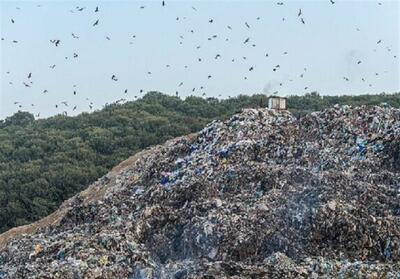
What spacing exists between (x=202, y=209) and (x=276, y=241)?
4.50 ft

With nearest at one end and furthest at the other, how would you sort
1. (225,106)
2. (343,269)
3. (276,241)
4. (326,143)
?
(343,269) < (276,241) < (326,143) < (225,106)

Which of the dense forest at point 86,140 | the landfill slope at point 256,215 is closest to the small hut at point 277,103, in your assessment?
the landfill slope at point 256,215

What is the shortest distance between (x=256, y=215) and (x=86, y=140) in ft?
78.0

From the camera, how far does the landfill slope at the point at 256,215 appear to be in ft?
31.8

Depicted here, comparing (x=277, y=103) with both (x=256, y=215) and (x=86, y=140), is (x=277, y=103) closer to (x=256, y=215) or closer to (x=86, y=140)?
(x=256, y=215)

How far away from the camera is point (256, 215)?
420 inches

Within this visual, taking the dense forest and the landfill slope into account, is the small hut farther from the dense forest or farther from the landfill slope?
the dense forest

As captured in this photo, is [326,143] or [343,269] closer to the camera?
[343,269]

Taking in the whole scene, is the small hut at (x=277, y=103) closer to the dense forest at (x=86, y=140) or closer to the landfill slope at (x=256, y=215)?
the landfill slope at (x=256, y=215)

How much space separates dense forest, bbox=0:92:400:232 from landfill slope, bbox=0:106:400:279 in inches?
333

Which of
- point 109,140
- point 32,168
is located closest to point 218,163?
point 32,168

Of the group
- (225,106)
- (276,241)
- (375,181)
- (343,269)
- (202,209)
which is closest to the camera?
(343,269)

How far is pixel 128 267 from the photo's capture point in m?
9.80

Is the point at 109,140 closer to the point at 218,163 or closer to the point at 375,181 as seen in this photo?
the point at 218,163
